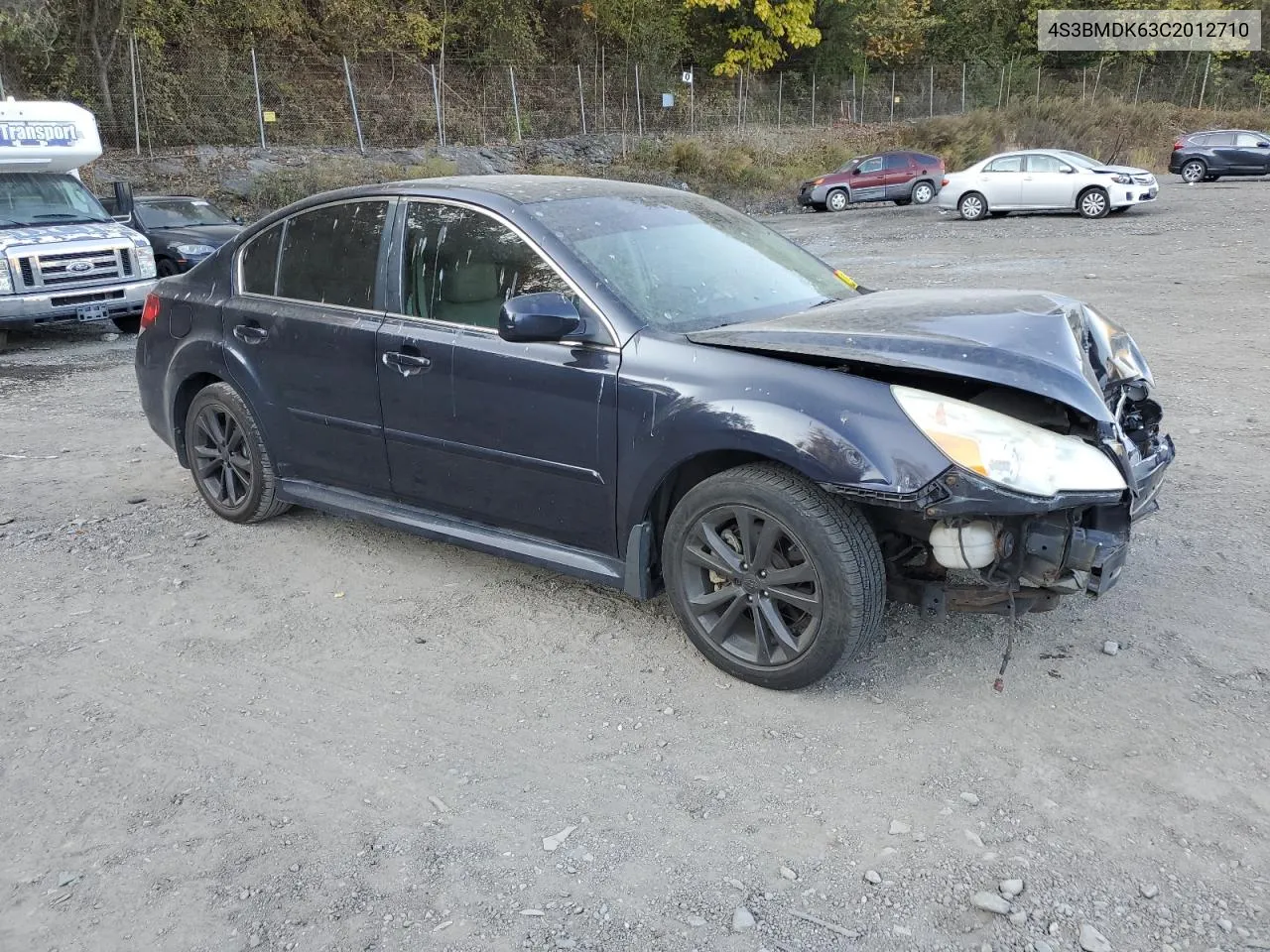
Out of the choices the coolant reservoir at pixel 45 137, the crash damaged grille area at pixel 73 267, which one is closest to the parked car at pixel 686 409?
the crash damaged grille area at pixel 73 267

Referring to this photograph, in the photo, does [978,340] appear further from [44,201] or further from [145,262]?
[44,201]

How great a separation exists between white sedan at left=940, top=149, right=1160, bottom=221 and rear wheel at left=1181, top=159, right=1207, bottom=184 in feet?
30.5

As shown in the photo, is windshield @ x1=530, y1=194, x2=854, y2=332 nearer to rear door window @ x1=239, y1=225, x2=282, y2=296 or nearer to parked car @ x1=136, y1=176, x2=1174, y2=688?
parked car @ x1=136, y1=176, x2=1174, y2=688

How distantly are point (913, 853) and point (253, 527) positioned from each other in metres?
3.91

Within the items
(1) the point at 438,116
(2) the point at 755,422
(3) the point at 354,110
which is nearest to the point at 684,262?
(2) the point at 755,422

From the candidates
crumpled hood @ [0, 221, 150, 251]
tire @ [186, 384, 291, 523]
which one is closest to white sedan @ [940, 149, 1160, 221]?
crumpled hood @ [0, 221, 150, 251]

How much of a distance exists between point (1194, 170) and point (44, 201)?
93.7 ft

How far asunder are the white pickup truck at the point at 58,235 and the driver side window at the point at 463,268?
8726 millimetres

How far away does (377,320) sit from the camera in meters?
→ 4.57

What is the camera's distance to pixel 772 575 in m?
3.59

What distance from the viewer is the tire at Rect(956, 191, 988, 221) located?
74.0 ft

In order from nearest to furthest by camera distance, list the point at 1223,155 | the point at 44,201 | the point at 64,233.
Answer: the point at 64,233 < the point at 44,201 < the point at 1223,155

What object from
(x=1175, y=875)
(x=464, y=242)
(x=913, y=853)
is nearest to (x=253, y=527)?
(x=464, y=242)

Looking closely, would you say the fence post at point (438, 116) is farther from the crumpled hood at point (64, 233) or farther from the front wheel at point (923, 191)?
the crumpled hood at point (64, 233)
